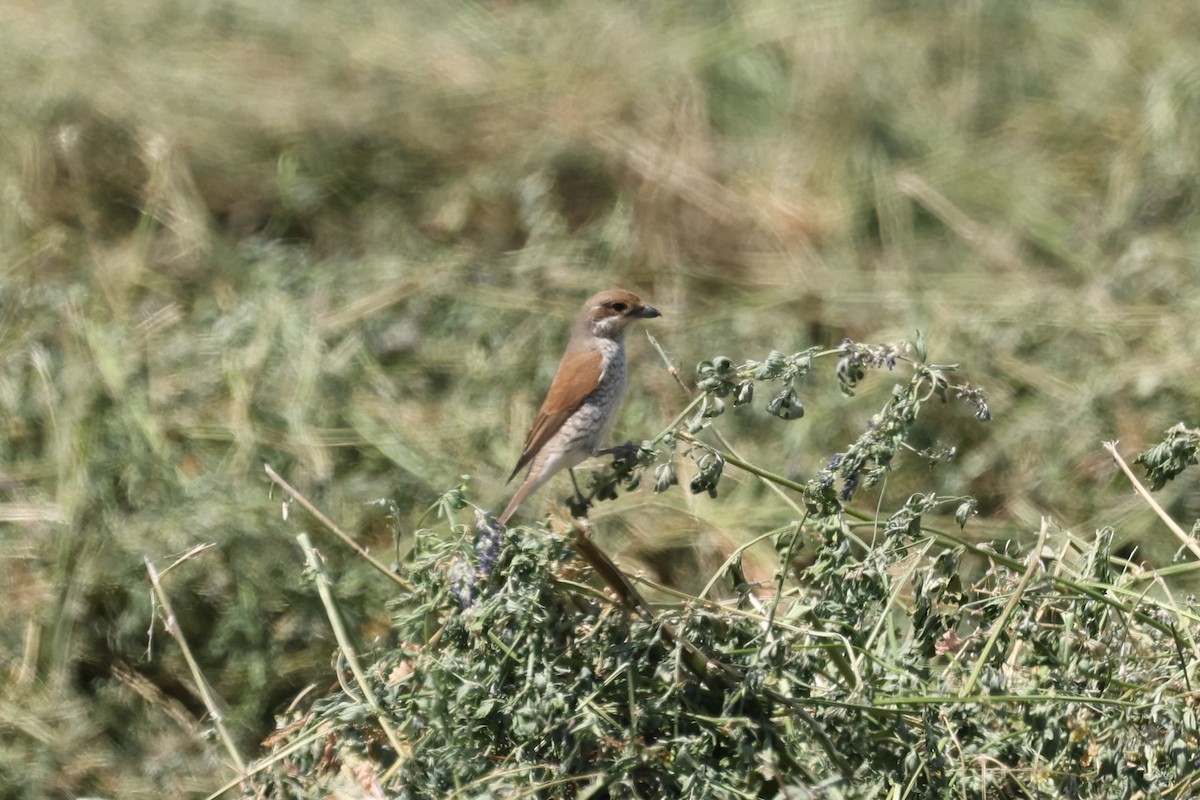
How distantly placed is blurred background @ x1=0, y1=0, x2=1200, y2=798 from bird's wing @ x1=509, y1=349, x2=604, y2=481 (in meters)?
0.78

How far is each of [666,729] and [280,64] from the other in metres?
6.16

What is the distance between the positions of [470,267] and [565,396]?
233 cm

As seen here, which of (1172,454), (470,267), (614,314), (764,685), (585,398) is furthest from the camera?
(470,267)

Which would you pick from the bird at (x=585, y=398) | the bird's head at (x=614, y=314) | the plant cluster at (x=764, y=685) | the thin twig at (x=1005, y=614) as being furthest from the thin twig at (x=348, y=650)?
the bird's head at (x=614, y=314)

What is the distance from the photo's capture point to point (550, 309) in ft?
23.0

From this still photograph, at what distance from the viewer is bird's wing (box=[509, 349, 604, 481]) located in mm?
4976

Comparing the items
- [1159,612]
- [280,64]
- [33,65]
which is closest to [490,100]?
[280,64]

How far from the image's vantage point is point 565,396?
16.5 ft

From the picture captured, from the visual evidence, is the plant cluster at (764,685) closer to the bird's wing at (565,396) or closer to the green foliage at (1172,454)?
the green foliage at (1172,454)

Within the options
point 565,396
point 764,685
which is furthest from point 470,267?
point 764,685

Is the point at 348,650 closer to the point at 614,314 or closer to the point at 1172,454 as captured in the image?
the point at 1172,454

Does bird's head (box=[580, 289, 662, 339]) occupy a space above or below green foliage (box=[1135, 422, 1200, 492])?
below

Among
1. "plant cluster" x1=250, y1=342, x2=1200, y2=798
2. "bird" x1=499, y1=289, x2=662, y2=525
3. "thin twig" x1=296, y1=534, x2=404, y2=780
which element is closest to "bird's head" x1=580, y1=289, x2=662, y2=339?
"bird" x1=499, y1=289, x2=662, y2=525

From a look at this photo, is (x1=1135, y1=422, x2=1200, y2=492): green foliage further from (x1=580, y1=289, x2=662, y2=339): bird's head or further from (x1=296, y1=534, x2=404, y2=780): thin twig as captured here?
(x1=580, y1=289, x2=662, y2=339): bird's head
